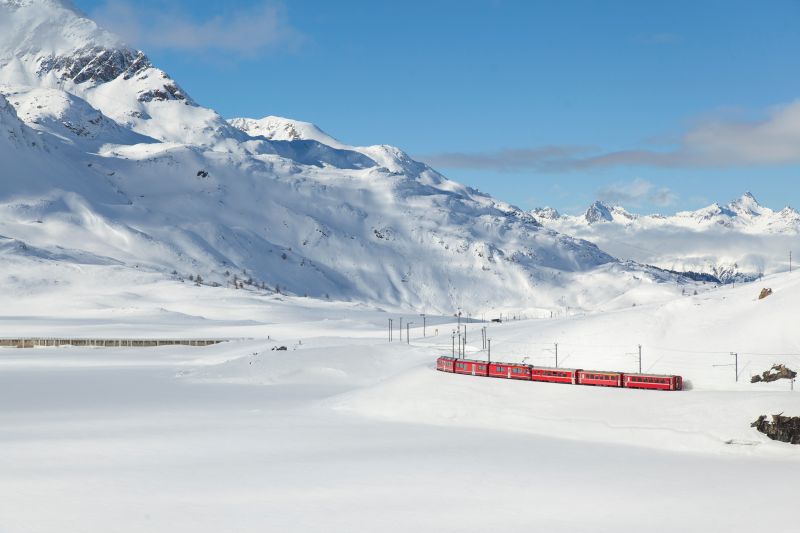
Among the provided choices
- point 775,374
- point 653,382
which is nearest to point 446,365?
point 653,382

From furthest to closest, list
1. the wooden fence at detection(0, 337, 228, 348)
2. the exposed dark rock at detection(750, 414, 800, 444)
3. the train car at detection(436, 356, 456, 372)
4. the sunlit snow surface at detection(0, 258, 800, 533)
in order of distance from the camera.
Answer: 1. the wooden fence at detection(0, 337, 228, 348)
2. the train car at detection(436, 356, 456, 372)
3. the exposed dark rock at detection(750, 414, 800, 444)
4. the sunlit snow surface at detection(0, 258, 800, 533)

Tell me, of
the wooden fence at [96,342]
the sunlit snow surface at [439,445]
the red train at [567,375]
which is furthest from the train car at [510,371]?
the wooden fence at [96,342]

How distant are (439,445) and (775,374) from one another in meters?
27.0

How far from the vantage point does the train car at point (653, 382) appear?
233ft

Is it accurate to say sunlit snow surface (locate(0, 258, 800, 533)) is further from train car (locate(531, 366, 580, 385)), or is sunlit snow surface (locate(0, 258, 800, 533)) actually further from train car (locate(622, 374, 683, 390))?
train car (locate(531, 366, 580, 385))

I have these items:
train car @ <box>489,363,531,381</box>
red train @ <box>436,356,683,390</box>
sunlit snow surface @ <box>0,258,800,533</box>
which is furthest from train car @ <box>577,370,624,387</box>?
train car @ <box>489,363,531,381</box>

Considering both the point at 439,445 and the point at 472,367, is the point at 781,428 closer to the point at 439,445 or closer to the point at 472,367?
the point at 439,445

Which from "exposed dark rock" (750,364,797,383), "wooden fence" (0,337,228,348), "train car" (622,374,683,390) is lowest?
"train car" (622,374,683,390)

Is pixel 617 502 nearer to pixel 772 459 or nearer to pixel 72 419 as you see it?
pixel 772 459

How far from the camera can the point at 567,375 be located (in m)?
75.5

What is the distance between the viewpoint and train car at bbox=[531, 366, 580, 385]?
246 ft

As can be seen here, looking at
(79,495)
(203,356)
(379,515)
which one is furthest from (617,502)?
(203,356)

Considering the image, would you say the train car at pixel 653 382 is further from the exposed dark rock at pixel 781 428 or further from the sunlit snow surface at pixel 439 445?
the exposed dark rock at pixel 781 428

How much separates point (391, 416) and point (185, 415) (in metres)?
15.8
